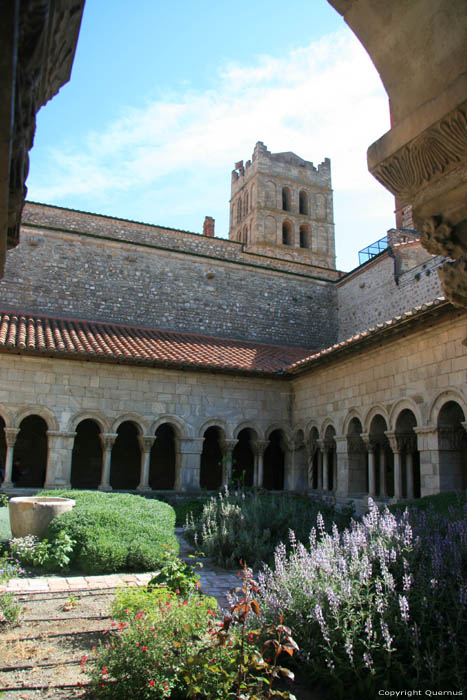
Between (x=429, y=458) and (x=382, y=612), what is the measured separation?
623 cm

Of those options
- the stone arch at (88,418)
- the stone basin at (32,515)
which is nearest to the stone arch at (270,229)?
the stone arch at (88,418)

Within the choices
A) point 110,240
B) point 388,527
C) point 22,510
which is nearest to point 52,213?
point 110,240

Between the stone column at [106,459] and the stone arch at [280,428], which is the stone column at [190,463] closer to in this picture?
the stone column at [106,459]

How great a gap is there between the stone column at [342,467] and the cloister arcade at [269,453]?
0.07 feet

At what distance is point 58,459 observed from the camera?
1197cm

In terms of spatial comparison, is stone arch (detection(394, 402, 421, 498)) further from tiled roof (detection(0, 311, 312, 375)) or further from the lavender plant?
the lavender plant

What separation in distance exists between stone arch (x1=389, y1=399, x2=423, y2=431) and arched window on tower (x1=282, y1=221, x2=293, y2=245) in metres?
29.7

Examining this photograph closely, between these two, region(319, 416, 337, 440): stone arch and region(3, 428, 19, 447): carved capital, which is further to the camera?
region(319, 416, 337, 440): stone arch

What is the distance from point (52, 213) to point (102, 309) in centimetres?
488

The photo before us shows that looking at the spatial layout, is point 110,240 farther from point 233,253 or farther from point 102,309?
point 233,253

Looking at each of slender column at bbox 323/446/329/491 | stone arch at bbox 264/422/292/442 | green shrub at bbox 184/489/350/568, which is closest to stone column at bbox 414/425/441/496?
green shrub at bbox 184/489/350/568

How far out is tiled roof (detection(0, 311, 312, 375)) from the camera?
39.3 ft

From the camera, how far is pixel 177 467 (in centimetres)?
1331

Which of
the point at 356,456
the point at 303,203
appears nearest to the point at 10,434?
the point at 356,456
